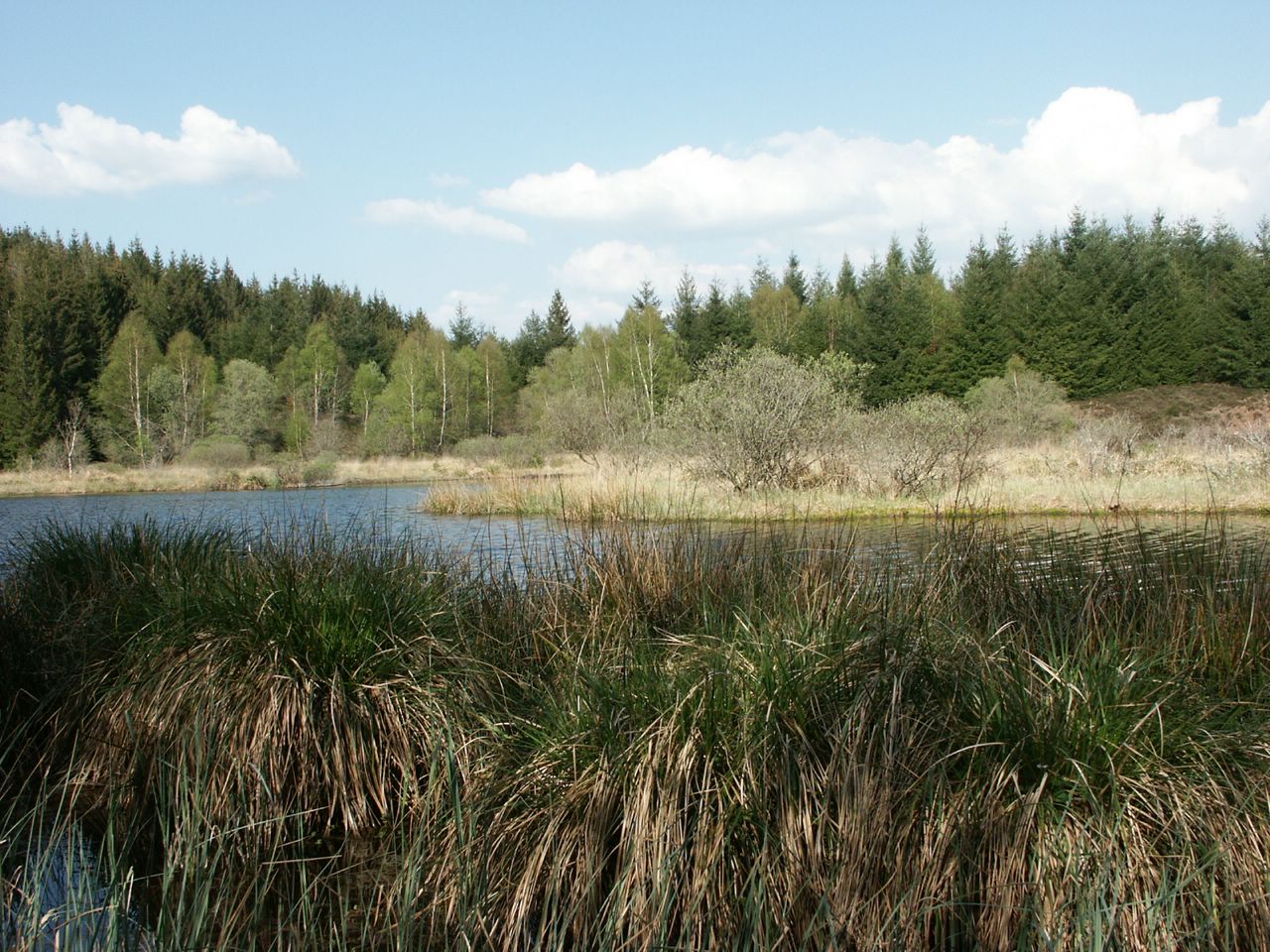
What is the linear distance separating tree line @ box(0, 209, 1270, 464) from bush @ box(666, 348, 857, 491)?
8141 millimetres

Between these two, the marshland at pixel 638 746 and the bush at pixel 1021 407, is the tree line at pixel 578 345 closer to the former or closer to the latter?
the bush at pixel 1021 407

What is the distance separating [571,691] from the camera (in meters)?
2.99

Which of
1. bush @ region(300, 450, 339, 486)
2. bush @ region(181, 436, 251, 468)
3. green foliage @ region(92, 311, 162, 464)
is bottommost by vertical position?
bush @ region(300, 450, 339, 486)

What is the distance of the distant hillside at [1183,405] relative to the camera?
30469mm

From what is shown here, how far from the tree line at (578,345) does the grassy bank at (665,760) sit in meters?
22.2

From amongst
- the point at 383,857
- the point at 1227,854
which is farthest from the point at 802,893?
the point at 383,857

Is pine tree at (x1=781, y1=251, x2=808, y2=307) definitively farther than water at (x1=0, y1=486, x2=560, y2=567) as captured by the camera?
Yes

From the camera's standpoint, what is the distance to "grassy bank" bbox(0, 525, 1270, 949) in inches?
83.2

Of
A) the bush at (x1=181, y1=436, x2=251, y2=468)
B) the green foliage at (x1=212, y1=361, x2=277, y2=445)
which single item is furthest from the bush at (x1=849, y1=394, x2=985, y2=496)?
the green foliage at (x1=212, y1=361, x2=277, y2=445)

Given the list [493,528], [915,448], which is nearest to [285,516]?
[493,528]

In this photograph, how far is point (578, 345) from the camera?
45719mm

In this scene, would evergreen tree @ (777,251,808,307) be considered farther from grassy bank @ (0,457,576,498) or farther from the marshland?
the marshland

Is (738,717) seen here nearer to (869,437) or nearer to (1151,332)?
(869,437)

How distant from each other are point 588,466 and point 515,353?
3345 centimetres
